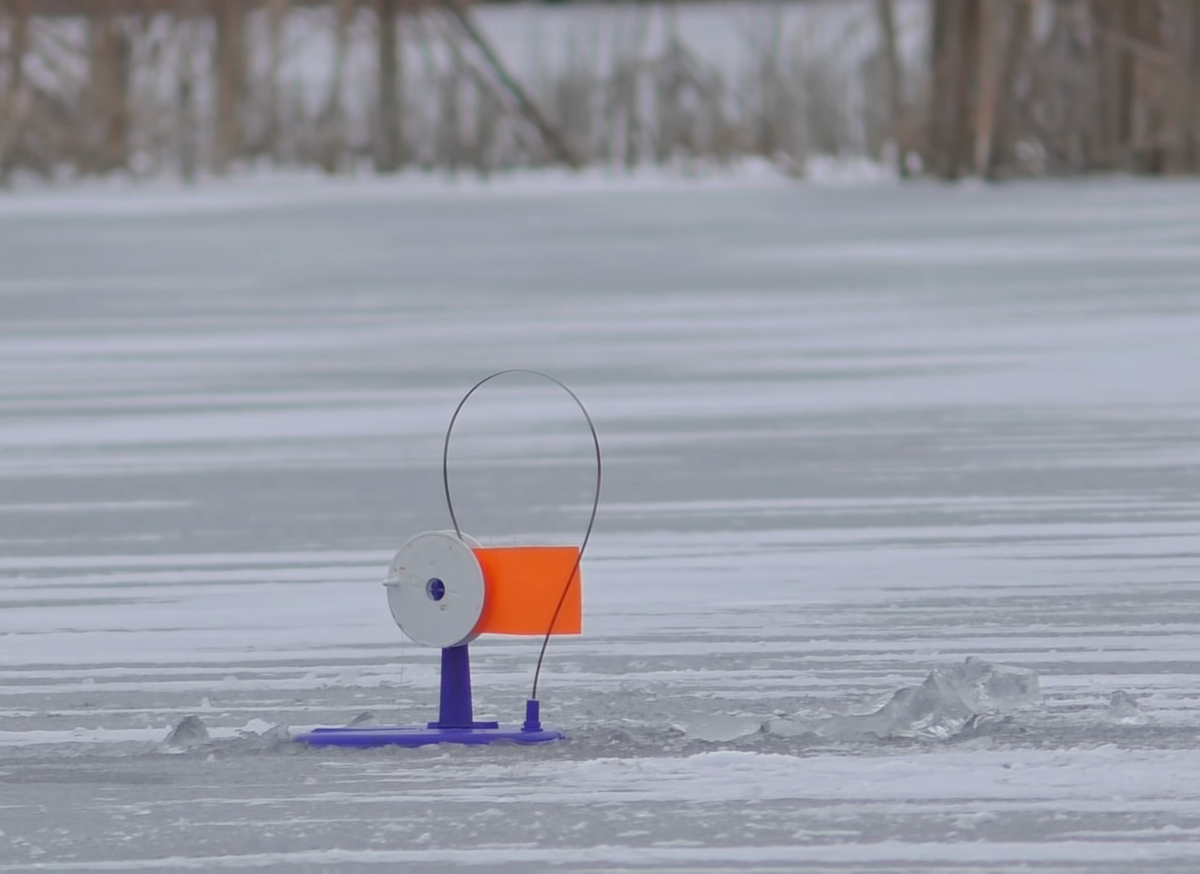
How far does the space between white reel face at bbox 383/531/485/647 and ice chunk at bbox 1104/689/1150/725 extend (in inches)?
37.2

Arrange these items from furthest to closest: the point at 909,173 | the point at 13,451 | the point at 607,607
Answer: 1. the point at 909,173
2. the point at 13,451
3. the point at 607,607

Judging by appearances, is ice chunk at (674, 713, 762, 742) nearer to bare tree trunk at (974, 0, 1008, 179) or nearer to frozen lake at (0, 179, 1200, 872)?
frozen lake at (0, 179, 1200, 872)

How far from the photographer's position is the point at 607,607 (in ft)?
15.4

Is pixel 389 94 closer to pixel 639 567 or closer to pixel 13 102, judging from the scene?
pixel 13 102

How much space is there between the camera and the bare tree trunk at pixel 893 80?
20.9 meters

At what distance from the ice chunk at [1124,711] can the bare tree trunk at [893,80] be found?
17.5 meters

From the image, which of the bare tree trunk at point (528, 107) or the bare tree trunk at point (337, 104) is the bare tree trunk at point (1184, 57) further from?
the bare tree trunk at point (337, 104)

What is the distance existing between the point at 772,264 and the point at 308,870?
1050 centimetres

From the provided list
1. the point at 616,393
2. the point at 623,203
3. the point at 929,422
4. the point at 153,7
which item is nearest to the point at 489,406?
the point at 616,393

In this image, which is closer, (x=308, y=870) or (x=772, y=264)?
(x=308, y=870)

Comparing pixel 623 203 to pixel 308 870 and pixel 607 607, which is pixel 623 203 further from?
pixel 308 870

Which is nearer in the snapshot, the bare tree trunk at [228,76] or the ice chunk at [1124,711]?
the ice chunk at [1124,711]

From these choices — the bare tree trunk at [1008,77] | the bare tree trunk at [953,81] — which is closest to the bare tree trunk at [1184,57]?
the bare tree trunk at [1008,77]

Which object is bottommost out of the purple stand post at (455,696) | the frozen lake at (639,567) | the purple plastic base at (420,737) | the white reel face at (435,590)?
the frozen lake at (639,567)
